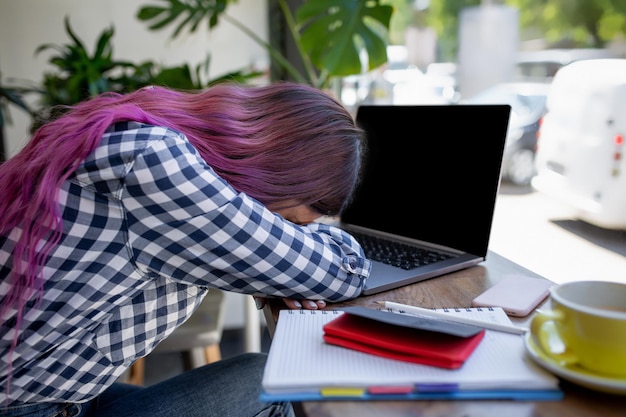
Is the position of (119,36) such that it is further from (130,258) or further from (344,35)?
(130,258)

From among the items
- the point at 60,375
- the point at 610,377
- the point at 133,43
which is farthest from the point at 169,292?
the point at 133,43

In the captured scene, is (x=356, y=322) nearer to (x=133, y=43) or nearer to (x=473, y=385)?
(x=473, y=385)

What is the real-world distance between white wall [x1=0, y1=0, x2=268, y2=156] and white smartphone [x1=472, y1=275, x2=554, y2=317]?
68.1 inches

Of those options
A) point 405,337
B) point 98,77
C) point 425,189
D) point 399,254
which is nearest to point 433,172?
point 425,189

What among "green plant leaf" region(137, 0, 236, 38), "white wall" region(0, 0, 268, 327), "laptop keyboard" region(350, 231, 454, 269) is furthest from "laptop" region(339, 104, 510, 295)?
"white wall" region(0, 0, 268, 327)

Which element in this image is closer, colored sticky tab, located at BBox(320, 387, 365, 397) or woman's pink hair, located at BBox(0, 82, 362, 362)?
colored sticky tab, located at BBox(320, 387, 365, 397)

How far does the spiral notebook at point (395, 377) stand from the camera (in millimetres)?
499

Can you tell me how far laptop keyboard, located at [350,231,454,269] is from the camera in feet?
3.02

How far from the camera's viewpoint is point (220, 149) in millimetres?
743

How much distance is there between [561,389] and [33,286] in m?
0.55

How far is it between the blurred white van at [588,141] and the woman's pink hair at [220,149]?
1.44 feet

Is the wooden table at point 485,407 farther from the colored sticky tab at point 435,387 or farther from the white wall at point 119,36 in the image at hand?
the white wall at point 119,36

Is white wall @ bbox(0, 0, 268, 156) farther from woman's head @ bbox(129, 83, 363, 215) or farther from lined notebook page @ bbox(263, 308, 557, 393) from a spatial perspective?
lined notebook page @ bbox(263, 308, 557, 393)

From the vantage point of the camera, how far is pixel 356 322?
61 centimetres
